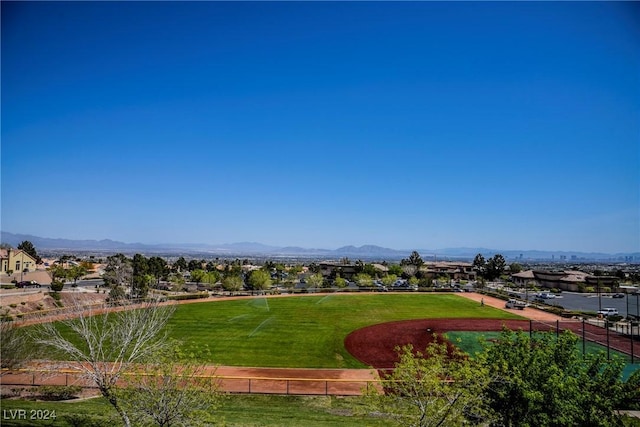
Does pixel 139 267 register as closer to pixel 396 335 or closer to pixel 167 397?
pixel 396 335

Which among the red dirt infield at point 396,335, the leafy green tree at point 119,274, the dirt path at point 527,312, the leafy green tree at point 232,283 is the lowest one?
the dirt path at point 527,312

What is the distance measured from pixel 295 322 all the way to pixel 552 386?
121 feet

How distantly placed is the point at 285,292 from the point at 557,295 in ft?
189

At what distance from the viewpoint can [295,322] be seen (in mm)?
47750

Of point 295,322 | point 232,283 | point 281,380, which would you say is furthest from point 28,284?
point 281,380

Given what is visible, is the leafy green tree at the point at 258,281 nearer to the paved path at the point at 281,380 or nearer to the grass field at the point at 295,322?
the grass field at the point at 295,322

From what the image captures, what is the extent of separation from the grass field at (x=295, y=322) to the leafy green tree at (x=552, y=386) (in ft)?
48.3

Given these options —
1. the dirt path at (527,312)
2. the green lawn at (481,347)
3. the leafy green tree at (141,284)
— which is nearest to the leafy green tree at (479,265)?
the dirt path at (527,312)

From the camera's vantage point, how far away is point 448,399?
41.0 feet

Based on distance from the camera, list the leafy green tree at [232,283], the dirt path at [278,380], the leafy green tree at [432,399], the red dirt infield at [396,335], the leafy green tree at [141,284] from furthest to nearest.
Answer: the leafy green tree at [232,283]
the leafy green tree at [141,284]
the red dirt infield at [396,335]
the dirt path at [278,380]
the leafy green tree at [432,399]

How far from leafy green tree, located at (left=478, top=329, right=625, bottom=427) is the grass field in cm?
1474

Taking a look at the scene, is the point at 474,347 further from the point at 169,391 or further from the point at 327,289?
the point at 327,289

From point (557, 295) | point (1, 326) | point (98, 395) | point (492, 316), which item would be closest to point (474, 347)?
point (492, 316)

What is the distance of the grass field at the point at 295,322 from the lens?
3322cm
